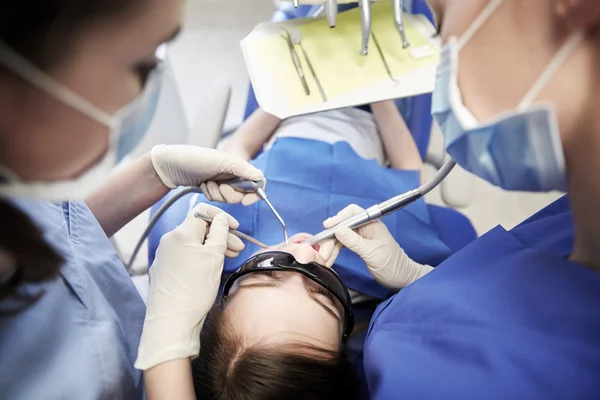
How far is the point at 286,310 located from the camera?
0.88 meters

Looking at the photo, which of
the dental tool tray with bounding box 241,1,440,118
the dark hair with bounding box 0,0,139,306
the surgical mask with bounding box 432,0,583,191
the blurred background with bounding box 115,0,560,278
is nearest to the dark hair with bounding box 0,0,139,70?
the dark hair with bounding box 0,0,139,306

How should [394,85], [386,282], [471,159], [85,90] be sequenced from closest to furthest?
[85,90] → [471,159] → [386,282] → [394,85]

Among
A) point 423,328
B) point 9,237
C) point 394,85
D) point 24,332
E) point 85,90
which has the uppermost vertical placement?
point 85,90

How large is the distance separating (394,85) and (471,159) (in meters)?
0.64

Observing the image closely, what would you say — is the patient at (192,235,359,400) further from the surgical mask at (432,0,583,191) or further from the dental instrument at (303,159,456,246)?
the surgical mask at (432,0,583,191)

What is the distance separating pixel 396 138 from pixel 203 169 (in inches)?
24.7

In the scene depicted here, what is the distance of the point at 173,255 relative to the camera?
0.91 metres

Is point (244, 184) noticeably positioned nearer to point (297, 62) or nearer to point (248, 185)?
point (248, 185)

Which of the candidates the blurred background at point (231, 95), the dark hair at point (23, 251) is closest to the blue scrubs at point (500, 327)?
the dark hair at point (23, 251)

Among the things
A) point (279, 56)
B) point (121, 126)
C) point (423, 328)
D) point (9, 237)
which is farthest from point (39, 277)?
point (279, 56)

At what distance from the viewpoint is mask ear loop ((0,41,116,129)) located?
38 cm

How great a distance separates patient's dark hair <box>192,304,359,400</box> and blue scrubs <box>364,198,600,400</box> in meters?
0.08

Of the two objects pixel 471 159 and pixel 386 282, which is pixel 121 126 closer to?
pixel 471 159

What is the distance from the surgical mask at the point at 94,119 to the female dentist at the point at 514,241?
0.38 meters
